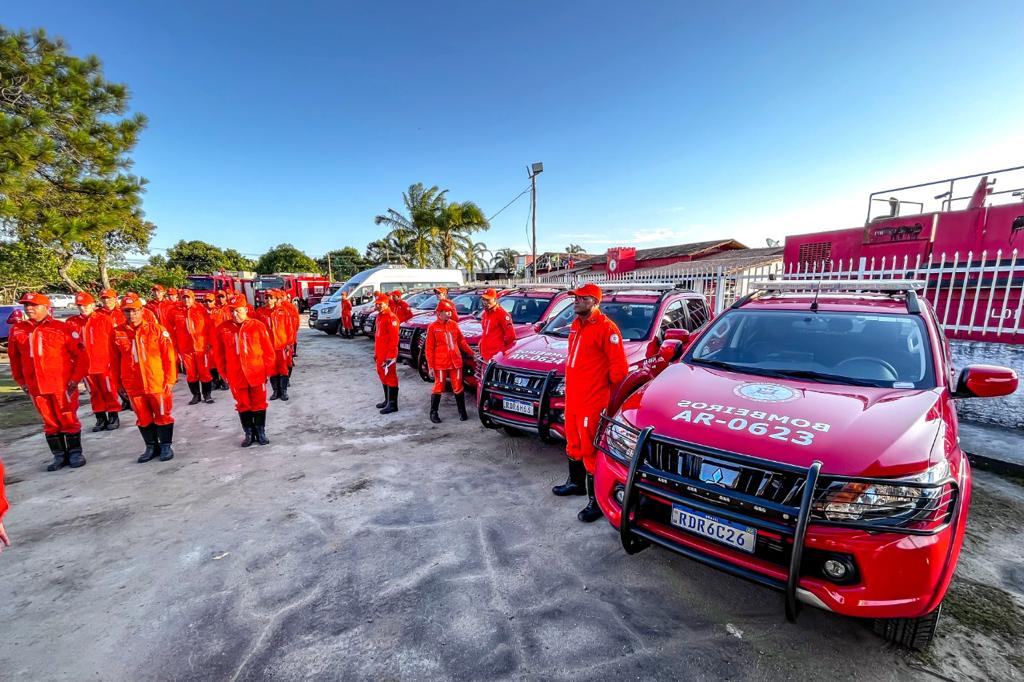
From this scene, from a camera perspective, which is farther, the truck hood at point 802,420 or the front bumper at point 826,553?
the truck hood at point 802,420

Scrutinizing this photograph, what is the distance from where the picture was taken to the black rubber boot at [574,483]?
360 centimetres

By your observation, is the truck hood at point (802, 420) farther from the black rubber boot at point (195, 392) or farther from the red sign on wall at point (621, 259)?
the red sign on wall at point (621, 259)

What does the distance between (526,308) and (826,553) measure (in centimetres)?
559

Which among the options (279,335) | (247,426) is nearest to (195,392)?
(279,335)

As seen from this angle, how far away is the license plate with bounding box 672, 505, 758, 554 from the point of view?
1.96m

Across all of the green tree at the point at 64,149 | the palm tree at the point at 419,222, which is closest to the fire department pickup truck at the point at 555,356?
the green tree at the point at 64,149

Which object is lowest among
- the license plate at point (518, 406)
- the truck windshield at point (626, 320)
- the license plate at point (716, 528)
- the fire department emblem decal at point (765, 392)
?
the license plate at point (518, 406)

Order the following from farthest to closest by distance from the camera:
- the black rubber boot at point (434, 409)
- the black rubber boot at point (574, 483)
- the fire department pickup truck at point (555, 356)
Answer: the black rubber boot at point (434, 409) → the fire department pickup truck at point (555, 356) → the black rubber boot at point (574, 483)

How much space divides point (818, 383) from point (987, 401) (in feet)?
14.5

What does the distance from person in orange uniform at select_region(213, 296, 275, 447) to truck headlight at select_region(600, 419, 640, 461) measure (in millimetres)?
3837

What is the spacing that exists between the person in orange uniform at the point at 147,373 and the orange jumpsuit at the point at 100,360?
720 millimetres

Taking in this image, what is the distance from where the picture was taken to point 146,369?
4.39 m

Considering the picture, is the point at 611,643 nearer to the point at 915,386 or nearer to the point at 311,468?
the point at 915,386

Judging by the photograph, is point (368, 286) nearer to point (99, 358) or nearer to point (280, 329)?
point (280, 329)
